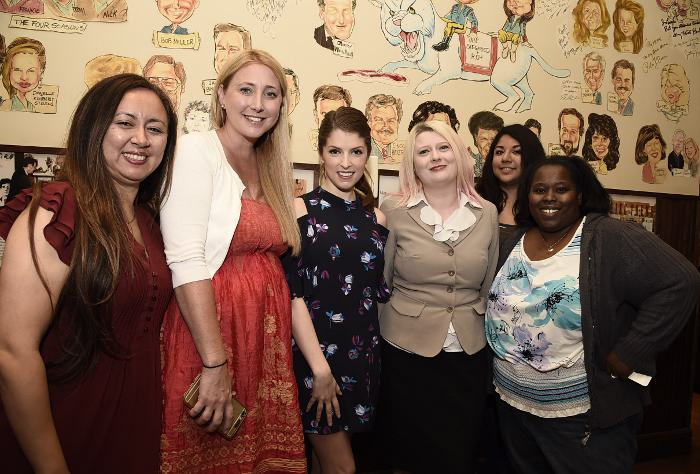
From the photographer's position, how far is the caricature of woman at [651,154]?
12.2ft

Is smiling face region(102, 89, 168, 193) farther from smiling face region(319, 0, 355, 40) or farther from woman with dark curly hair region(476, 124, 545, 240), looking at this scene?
woman with dark curly hair region(476, 124, 545, 240)

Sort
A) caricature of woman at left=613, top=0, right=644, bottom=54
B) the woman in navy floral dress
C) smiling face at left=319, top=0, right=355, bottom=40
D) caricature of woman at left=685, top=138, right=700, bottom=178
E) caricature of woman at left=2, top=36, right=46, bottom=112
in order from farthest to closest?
caricature of woman at left=685, top=138, right=700, bottom=178
caricature of woman at left=613, top=0, right=644, bottom=54
smiling face at left=319, top=0, right=355, bottom=40
caricature of woman at left=2, top=36, right=46, bottom=112
the woman in navy floral dress

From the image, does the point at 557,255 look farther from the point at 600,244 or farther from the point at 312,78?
the point at 312,78

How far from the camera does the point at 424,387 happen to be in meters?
2.21

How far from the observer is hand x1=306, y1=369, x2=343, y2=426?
6.45ft

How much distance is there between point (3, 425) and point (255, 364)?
28.2 inches

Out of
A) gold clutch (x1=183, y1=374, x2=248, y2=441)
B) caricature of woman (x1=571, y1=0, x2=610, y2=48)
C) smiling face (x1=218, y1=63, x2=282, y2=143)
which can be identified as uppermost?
caricature of woman (x1=571, y1=0, x2=610, y2=48)

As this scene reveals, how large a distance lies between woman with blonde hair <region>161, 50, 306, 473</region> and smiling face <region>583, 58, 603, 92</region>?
2589mm

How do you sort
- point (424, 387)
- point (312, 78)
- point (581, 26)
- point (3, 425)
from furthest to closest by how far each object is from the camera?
1. point (581, 26)
2. point (312, 78)
3. point (424, 387)
4. point (3, 425)

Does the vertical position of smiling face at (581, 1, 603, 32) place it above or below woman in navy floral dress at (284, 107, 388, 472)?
above

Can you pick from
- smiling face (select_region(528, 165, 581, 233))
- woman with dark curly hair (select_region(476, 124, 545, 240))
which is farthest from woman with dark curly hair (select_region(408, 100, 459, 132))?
smiling face (select_region(528, 165, 581, 233))

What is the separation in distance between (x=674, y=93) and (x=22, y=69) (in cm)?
427

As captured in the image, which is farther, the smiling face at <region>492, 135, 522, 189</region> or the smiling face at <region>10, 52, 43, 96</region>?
the smiling face at <region>492, 135, 522, 189</region>

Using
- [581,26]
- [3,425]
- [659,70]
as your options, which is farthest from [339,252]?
[659,70]
